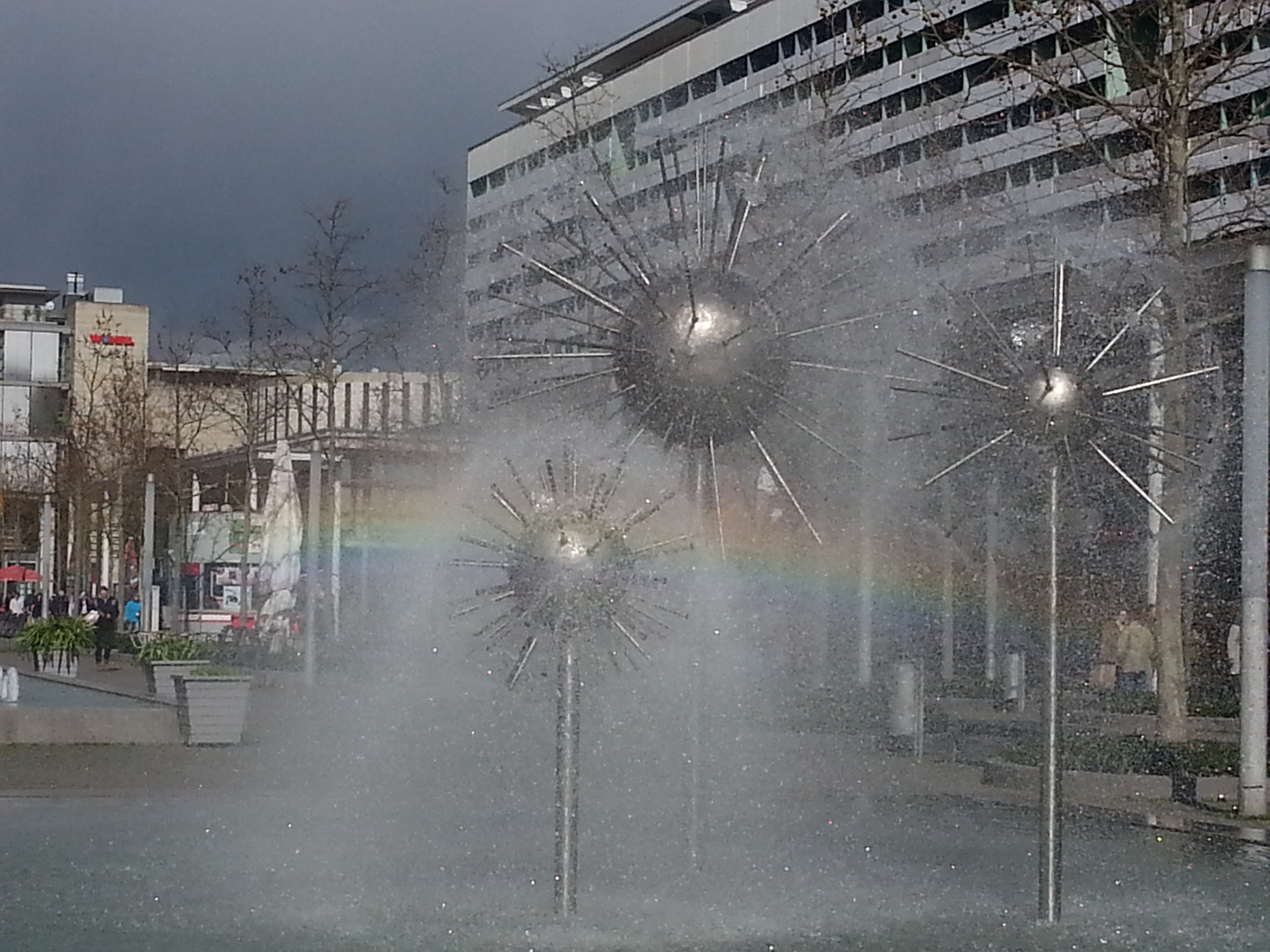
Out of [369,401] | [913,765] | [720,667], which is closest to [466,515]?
[913,765]

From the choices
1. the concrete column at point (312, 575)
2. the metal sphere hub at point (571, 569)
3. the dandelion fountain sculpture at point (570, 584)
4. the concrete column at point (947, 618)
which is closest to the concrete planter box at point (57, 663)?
the concrete column at point (312, 575)

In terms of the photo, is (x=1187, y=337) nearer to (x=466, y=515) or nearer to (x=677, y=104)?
(x=466, y=515)

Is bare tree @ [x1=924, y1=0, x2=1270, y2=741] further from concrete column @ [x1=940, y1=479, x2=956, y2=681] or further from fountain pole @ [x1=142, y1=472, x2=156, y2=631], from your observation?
fountain pole @ [x1=142, y1=472, x2=156, y2=631]

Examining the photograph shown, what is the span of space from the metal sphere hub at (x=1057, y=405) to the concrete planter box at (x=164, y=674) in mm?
15419

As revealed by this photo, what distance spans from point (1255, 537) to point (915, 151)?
1237cm

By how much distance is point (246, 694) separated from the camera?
19.1 meters

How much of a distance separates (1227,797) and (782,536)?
370 inches

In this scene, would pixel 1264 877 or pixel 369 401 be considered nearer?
pixel 1264 877

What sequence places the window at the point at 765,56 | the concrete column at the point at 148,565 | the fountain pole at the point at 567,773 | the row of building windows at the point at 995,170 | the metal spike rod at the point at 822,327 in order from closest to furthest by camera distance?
the fountain pole at the point at 567,773 → the metal spike rod at the point at 822,327 → the row of building windows at the point at 995,170 → the concrete column at the point at 148,565 → the window at the point at 765,56

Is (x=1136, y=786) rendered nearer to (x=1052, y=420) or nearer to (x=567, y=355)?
(x=1052, y=420)

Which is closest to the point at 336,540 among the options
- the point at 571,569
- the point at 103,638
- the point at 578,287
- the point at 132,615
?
the point at 103,638

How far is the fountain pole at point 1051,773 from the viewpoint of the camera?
895cm

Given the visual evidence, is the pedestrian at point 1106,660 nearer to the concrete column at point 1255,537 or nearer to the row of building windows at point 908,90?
A: the row of building windows at point 908,90

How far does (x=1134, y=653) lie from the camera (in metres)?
26.1
